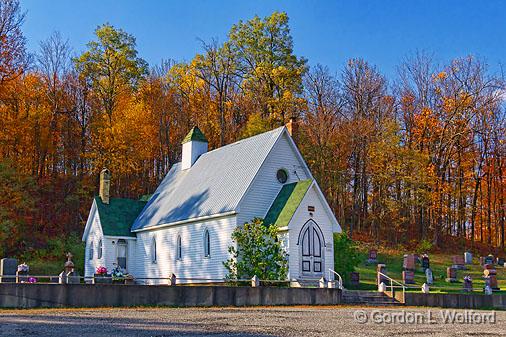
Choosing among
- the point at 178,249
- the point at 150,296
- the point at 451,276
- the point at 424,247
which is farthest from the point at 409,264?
the point at 150,296

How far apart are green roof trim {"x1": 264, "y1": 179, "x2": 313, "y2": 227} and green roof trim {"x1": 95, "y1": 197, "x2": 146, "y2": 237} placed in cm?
1259

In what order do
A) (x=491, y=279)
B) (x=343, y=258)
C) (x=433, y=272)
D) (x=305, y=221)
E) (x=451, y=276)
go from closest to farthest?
(x=305, y=221) < (x=343, y=258) < (x=491, y=279) < (x=451, y=276) < (x=433, y=272)

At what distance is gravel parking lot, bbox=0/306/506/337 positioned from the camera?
1484 centimetres

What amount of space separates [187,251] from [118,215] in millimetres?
8394

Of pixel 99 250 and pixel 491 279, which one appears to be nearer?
pixel 491 279

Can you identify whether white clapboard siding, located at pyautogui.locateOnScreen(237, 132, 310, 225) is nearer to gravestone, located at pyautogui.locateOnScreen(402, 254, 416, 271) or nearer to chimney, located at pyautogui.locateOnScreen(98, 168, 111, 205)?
gravestone, located at pyautogui.locateOnScreen(402, 254, 416, 271)

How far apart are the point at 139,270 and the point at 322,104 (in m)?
27.0

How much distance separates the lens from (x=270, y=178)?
34.4m

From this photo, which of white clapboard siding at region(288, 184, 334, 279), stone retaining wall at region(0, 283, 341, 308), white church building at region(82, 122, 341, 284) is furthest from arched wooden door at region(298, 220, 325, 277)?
stone retaining wall at region(0, 283, 341, 308)

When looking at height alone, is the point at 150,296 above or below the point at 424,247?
below

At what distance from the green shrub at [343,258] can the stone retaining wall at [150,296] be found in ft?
23.9

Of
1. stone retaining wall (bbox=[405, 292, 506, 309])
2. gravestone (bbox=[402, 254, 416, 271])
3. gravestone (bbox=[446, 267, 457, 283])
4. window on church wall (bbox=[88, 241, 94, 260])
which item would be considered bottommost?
stone retaining wall (bbox=[405, 292, 506, 309])

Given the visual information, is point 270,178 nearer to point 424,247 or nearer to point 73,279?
point 73,279

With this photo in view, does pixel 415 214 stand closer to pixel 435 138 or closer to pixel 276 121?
pixel 435 138
